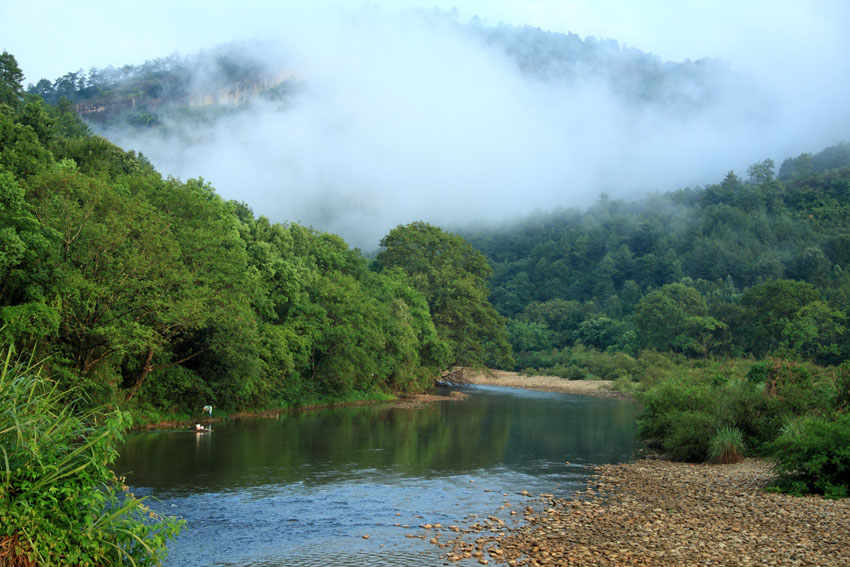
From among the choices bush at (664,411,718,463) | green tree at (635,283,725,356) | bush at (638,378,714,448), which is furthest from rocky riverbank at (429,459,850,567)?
green tree at (635,283,725,356)

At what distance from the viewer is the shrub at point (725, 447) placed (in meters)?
30.5

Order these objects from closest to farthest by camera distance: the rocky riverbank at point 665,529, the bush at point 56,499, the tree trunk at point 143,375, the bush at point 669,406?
1. the bush at point 56,499
2. the rocky riverbank at point 665,529
3. the bush at point 669,406
4. the tree trunk at point 143,375

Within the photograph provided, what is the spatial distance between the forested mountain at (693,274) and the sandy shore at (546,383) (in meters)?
5.82

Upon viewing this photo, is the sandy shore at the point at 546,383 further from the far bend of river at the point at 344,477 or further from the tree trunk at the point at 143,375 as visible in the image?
the tree trunk at the point at 143,375

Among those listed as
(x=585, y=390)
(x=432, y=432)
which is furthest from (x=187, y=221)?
(x=585, y=390)

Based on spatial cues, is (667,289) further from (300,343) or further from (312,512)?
(312,512)

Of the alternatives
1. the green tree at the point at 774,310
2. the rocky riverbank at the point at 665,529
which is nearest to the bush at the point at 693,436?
the rocky riverbank at the point at 665,529

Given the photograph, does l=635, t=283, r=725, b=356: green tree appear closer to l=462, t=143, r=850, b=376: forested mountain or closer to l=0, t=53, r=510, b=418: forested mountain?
l=462, t=143, r=850, b=376: forested mountain

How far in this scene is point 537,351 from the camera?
399 feet

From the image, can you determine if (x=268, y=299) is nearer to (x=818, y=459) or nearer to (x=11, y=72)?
(x=818, y=459)

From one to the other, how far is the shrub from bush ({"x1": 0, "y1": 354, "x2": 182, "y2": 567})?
25788 mm

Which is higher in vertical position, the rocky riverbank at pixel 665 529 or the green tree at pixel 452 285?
the green tree at pixel 452 285

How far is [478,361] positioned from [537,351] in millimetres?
42553

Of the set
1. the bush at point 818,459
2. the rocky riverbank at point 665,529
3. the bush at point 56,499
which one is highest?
the bush at point 56,499
